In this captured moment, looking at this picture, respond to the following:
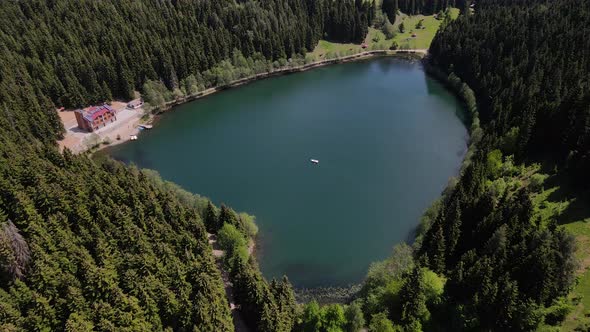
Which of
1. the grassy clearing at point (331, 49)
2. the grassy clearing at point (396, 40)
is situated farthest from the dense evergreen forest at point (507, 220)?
the grassy clearing at point (331, 49)

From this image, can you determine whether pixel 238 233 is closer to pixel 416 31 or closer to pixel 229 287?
pixel 229 287

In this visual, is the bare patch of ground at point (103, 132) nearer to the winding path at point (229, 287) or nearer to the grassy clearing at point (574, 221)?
the winding path at point (229, 287)

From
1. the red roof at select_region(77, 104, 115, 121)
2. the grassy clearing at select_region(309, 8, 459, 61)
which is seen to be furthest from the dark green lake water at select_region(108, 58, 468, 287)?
the grassy clearing at select_region(309, 8, 459, 61)

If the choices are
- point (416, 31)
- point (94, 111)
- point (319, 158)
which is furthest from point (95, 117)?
point (416, 31)

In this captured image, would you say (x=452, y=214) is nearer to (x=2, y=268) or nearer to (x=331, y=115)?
(x=2, y=268)

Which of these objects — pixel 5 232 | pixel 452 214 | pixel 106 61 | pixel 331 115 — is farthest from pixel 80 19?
pixel 452 214

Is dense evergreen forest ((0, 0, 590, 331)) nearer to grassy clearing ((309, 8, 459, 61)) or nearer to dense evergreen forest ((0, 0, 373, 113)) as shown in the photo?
dense evergreen forest ((0, 0, 373, 113))
